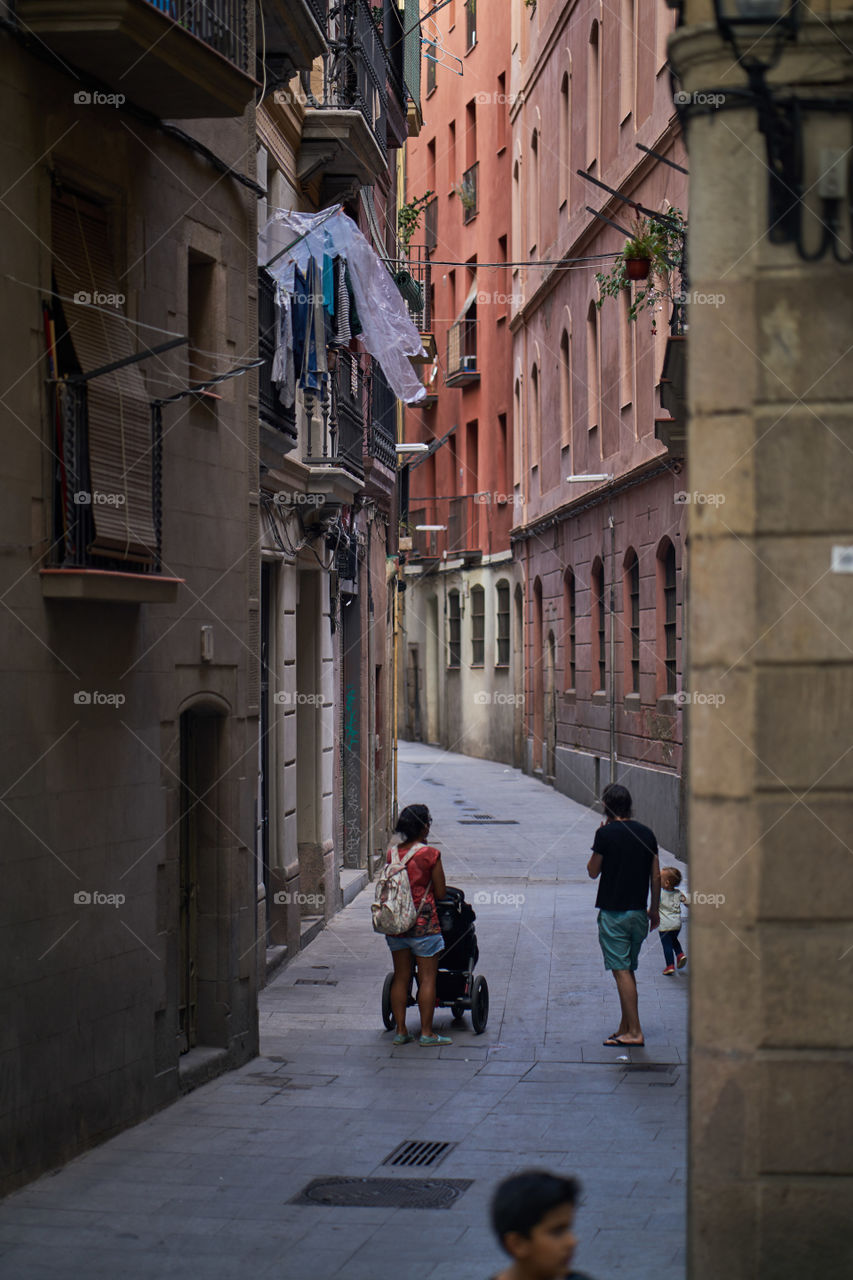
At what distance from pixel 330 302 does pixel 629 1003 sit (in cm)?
693

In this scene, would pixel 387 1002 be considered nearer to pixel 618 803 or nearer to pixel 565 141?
pixel 618 803

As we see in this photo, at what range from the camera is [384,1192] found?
27.9 ft

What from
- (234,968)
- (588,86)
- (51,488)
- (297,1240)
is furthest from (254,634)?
(588,86)

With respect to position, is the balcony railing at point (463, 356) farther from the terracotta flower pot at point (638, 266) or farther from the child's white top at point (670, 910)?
the child's white top at point (670, 910)

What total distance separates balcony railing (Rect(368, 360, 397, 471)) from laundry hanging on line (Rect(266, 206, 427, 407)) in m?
4.80

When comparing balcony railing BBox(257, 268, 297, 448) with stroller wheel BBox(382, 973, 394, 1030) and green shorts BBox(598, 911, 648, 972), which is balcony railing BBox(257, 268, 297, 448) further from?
Answer: green shorts BBox(598, 911, 648, 972)

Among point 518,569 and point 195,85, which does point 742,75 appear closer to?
point 195,85

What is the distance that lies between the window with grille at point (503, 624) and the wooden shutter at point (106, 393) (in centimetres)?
3227

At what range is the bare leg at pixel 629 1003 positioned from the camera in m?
11.9

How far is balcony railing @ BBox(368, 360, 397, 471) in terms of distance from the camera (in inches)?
866

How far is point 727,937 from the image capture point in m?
5.93

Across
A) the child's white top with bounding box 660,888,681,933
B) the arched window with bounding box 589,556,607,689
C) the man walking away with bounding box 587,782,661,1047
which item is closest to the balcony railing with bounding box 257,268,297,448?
the man walking away with bounding box 587,782,661,1047

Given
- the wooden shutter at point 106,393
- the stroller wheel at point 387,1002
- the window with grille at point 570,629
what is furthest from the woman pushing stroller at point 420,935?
the window with grille at point 570,629

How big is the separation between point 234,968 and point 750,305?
6.98 m
